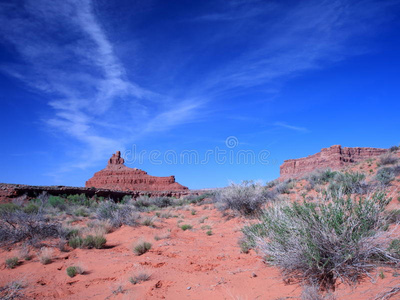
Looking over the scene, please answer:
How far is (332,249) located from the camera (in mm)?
3715

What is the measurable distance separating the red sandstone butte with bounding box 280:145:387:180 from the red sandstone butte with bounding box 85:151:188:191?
113ft

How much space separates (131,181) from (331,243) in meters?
75.6

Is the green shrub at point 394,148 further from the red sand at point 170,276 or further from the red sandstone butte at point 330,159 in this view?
the red sandstone butte at point 330,159

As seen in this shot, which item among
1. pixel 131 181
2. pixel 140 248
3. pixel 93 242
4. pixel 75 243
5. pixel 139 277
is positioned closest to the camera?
pixel 139 277

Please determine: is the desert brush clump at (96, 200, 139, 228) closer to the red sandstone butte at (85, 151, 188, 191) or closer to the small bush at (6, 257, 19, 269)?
the small bush at (6, 257, 19, 269)

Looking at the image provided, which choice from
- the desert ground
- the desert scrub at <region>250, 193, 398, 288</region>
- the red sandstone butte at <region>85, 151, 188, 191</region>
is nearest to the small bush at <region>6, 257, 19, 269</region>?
the desert ground

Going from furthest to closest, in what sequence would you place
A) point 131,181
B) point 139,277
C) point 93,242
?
point 131,181 < point 93,242 < point 139,277

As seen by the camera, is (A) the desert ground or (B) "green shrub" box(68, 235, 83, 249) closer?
(A) the desert ground

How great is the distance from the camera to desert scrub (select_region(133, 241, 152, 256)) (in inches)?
264

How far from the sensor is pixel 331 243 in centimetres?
372

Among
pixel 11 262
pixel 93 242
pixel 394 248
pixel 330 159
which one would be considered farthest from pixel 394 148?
pixel 330 159

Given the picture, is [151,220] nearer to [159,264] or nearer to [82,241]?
[82,241]

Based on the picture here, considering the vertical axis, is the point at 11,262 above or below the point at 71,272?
above

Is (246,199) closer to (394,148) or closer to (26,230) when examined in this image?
(26,230)
